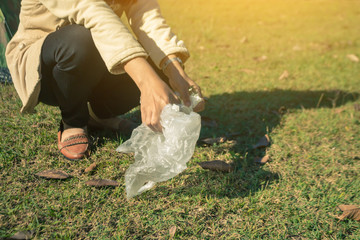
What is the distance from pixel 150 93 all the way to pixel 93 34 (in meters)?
0.42

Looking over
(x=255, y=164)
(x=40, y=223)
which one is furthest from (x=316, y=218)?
(x=40, y=223)

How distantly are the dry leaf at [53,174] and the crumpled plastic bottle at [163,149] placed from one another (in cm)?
44

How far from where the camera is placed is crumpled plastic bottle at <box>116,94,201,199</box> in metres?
1.45

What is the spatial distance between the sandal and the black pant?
0.10 meters

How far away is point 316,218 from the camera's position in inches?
66.1

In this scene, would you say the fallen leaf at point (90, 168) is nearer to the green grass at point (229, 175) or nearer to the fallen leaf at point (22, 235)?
the green grass at point (229, 175)

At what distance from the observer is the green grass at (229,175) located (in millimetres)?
1542

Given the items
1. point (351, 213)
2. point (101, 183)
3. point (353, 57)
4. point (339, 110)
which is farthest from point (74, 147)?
point (353, 57)

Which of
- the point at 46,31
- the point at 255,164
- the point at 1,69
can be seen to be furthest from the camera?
the point at 1,69

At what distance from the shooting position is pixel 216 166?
1.91 metres

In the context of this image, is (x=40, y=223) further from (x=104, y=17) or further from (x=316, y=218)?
(x=316, y=218)

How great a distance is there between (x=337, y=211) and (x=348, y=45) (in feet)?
13.4

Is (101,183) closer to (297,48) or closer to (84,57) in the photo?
(84,57)

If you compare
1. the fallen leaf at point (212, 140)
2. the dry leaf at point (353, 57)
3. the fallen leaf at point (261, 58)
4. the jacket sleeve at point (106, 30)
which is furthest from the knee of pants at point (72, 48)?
the dry leaf at point (353, 57)
